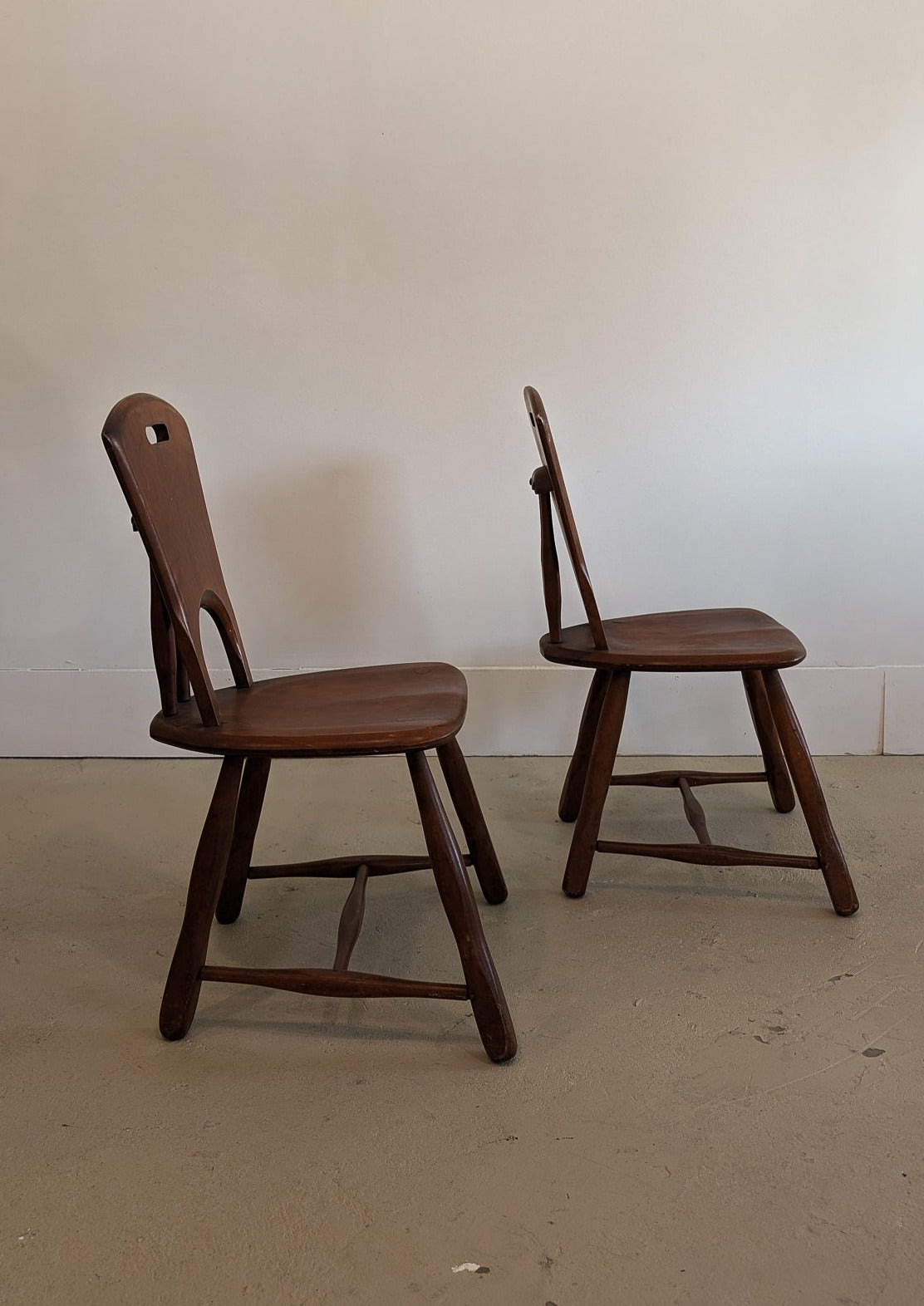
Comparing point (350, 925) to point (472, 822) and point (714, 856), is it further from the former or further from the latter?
point (714, 856)

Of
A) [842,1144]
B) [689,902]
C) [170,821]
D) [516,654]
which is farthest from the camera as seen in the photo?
[516,654]

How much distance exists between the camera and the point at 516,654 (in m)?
2.60

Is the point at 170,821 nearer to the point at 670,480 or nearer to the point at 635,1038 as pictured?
the point at 635,1038

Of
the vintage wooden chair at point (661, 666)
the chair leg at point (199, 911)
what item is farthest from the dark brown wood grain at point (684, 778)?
the chair leg at point (199, 911)

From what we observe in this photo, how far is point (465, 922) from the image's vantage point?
1415 millimetres

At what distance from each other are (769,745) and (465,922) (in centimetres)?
96

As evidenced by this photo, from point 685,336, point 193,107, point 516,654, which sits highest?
point 193,107

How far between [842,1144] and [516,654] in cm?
151

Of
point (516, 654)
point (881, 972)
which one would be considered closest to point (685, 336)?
point (516, 654)

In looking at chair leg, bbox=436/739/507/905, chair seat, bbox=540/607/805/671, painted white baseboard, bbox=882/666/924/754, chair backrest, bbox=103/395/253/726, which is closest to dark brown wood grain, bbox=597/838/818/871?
chair leg, bbox=436/739/507/905

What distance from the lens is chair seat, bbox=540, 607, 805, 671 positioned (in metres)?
1.76

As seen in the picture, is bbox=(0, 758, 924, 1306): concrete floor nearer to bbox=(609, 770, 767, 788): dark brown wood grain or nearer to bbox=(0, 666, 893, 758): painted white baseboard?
bbox=(609, 770, 767, 788): dark brown wood grain

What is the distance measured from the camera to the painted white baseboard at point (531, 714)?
2.57 m

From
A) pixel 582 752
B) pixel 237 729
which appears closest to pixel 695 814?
pixel 582 752
